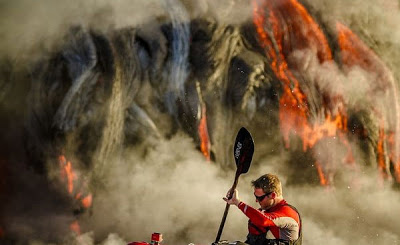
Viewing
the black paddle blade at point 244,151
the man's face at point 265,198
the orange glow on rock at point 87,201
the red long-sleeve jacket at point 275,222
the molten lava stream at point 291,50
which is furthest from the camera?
the molten lava stream at point 291,50

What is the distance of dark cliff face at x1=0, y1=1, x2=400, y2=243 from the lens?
8.00m

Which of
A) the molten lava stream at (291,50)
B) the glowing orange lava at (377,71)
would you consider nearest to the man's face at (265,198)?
the molten lava stream at (291,50)

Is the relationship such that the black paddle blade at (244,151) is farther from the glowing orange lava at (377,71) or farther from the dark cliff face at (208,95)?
the glowing orange lava at (377,71)

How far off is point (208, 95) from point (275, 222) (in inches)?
171

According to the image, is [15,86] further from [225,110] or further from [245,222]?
[245,222]

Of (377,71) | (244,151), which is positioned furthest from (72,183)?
(377,71)

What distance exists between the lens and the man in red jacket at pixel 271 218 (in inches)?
189

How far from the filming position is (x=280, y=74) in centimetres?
930

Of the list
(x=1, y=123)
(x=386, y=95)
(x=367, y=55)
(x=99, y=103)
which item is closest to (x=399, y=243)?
(x=386, y=95)

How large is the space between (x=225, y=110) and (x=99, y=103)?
1.93 meters

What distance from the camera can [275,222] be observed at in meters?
4.80

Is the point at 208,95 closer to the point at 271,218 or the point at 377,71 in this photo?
the point at 377,71

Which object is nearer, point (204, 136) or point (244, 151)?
point (244, 151)

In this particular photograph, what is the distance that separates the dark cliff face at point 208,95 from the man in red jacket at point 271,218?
376cm
